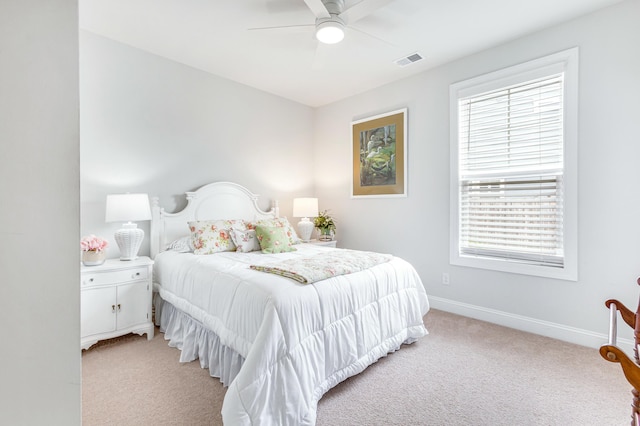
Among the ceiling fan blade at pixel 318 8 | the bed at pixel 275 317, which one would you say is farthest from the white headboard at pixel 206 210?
the ceiling fan blade at pixel 318 8

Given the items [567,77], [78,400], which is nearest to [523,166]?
[567,77]

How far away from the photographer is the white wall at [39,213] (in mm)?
583

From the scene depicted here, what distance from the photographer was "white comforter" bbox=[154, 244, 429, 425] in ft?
5.06

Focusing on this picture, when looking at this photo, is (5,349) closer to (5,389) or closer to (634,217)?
(5,389)

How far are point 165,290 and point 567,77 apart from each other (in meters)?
4.04

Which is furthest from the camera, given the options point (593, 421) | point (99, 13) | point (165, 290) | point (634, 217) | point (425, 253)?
point (425, 253)

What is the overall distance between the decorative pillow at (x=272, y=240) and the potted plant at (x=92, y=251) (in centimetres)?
136

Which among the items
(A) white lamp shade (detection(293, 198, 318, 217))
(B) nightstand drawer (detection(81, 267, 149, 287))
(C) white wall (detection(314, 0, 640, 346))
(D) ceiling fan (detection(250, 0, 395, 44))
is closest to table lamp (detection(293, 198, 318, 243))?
(A) white lamp shade (detection(293, 198, 318, 217))

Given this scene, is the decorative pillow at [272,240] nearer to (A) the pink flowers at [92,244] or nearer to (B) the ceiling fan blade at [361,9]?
(A) the pink flowers at [92,244]

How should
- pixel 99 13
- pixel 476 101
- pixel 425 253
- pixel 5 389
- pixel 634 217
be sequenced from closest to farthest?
pixel 5 389
pixel 634 217
pixel 99 13
pixel 476 101
pixel 425 253

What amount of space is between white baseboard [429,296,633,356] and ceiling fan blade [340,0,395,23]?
2.92 metres

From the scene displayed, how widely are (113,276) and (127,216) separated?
520mm

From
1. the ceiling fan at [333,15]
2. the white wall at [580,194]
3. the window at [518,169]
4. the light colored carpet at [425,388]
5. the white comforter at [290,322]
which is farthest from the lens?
the window at [518,169]

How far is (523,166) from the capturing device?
2879 mm
